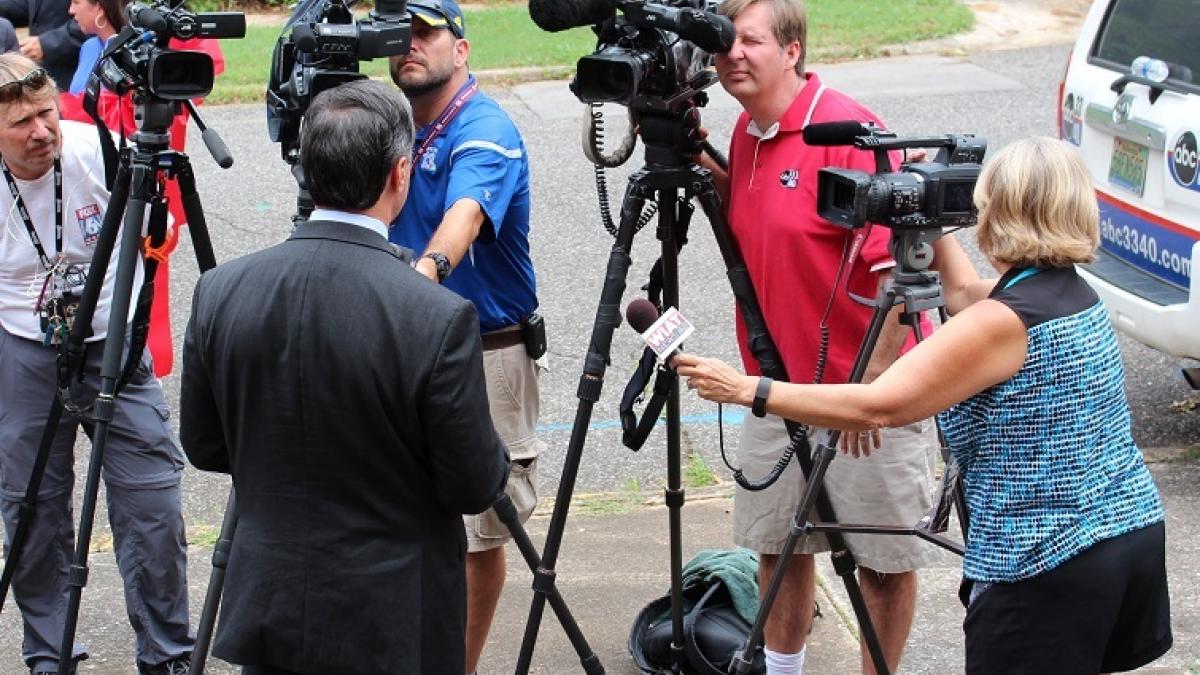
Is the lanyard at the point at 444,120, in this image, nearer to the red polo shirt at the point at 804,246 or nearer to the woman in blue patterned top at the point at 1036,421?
the red polo shirt at the point at 804,246

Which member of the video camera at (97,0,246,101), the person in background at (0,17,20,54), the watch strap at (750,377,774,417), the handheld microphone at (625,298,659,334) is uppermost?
the video camera at (97,0,246,101)

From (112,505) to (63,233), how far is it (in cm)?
78

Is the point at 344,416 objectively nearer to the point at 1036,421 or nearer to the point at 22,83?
the point at 1036,421

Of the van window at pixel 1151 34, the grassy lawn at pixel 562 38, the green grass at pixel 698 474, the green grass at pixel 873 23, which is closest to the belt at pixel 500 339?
the green grass at pixel 698 474

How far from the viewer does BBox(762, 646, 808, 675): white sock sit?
4.13 meters

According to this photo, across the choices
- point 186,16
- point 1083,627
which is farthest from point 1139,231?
point 186,16

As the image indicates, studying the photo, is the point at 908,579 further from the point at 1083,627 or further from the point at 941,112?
the point at 941,112

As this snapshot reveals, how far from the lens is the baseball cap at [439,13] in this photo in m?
3.98

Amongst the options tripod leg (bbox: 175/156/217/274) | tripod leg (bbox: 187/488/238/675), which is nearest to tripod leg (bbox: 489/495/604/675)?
tripod leg (bbox: 187/488/238/675)

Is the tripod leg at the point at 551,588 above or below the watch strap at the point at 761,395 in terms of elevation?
below

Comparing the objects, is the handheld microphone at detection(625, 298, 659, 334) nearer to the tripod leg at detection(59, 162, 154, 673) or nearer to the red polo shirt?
the red polo shirt

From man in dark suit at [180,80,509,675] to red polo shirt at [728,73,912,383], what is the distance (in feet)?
3.65

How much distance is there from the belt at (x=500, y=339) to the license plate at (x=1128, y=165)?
2.63m

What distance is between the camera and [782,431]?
13.2 feet
